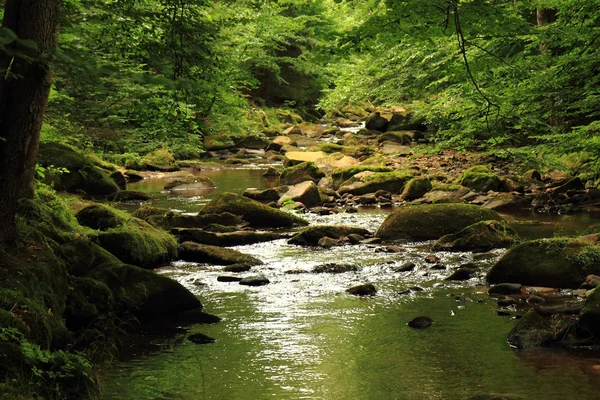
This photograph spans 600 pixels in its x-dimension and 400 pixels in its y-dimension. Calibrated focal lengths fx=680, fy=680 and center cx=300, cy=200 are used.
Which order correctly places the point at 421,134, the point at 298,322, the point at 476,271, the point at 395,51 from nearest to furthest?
the point at 298,322, the point at 476,271, the point at 395,51, the point at 421,134

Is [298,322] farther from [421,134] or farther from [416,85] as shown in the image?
[421,134]

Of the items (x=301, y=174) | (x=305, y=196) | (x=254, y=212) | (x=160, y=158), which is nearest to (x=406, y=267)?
(x=254, y=212)

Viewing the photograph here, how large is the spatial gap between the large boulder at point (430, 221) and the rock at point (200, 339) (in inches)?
241

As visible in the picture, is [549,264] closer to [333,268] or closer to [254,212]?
[333,268]

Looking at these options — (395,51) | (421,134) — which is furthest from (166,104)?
(421,134)

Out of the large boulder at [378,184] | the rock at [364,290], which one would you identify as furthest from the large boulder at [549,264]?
the large boulder at [378,184]

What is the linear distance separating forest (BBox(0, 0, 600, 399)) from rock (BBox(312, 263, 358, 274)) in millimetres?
1228

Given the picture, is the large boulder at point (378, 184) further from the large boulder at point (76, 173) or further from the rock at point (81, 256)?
the rock at point (81, 256)

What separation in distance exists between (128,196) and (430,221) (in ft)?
27.5

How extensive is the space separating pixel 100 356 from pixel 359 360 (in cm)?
228

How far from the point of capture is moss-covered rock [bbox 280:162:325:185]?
20906 mm

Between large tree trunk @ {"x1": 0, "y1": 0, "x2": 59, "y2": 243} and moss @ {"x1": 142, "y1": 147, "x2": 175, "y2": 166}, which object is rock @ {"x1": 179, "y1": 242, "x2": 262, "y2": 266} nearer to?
large tree trunk @ {"x1": 0, "y1": 0, "x2": 59, "y2": 243}

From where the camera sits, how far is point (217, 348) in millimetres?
6434

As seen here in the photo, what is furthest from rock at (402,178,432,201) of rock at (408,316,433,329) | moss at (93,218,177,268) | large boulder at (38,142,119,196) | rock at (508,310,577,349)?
rock at (508,310,577,349)
